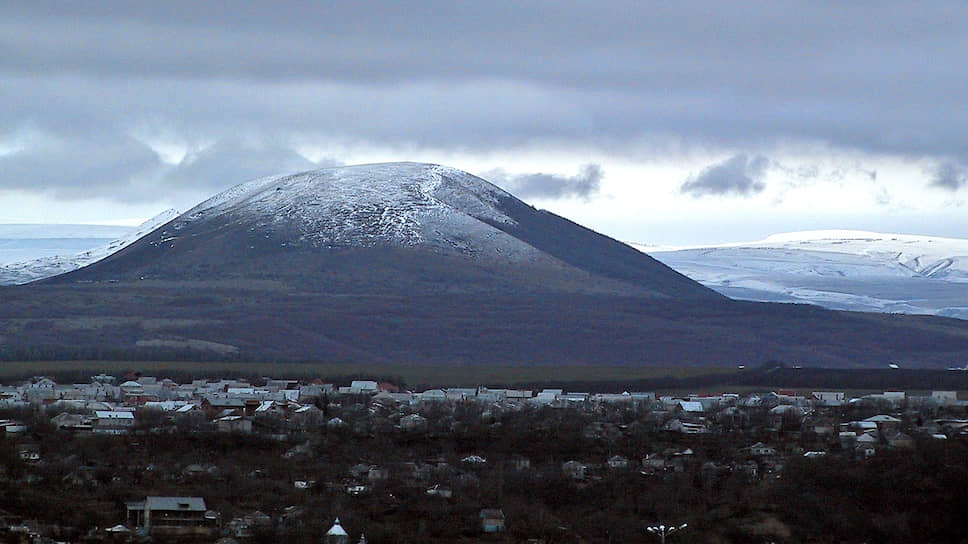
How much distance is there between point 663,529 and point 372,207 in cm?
10386

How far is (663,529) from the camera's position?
35.2 m

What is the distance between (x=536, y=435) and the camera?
1896 inches

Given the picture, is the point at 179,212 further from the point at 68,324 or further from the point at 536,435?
the point at 536,435

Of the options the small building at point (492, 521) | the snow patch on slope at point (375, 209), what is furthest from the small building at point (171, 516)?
the snow patch on slope at point (375, 209)

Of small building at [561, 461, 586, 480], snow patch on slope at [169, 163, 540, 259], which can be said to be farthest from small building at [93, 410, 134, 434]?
snow patch on slope at [169, 163, 540, 259]

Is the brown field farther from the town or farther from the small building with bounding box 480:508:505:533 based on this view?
the small building with bounding box 480:508:505:533

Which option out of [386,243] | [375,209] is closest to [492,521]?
[386,243]

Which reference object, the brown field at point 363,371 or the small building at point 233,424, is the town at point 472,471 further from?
the brown field at point 363,371

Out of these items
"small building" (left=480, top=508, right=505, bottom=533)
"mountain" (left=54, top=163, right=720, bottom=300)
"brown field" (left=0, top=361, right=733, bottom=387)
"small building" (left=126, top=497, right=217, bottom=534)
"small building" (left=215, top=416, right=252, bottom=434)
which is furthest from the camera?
"mountain" (left=54, top=163, right=720, bottom=300)

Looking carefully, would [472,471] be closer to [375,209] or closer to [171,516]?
[171,516]

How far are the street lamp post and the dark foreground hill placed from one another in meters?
51.7

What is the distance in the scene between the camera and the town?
115 feet

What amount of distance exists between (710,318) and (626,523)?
246ft

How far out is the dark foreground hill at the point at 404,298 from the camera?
A: 95062mm
